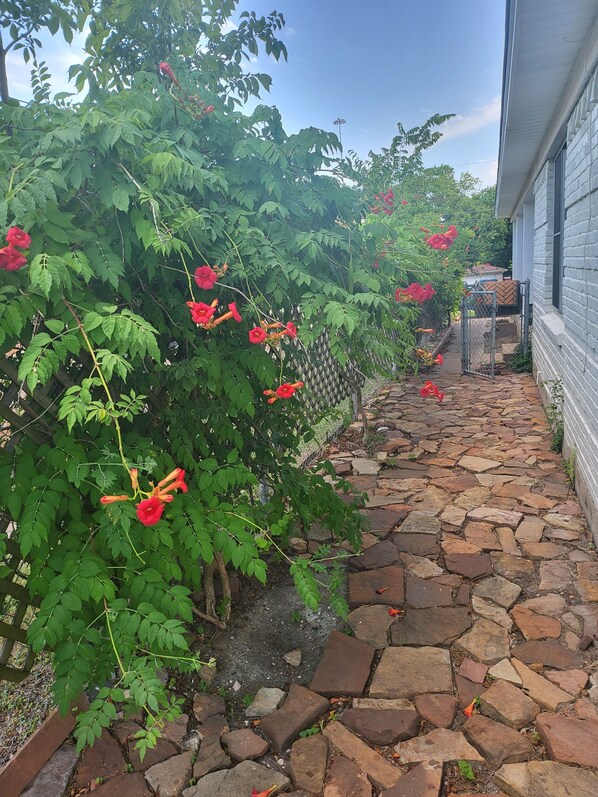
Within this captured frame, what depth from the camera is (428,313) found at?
11.1 m

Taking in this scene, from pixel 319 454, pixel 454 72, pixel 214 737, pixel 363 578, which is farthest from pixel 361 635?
pixel 454 72

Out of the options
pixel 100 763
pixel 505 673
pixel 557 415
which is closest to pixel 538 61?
pixel 557 415

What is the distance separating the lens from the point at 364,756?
2000 millimetres

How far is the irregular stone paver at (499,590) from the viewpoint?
9.45 ft

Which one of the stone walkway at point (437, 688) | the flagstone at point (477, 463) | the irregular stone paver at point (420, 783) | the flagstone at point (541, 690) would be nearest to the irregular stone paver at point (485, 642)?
the stone walkway at point (437, 688)

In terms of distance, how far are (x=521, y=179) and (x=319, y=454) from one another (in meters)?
7.22

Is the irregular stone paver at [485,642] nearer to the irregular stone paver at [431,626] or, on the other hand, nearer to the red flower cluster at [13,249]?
the irregular stone paver at [431,626]

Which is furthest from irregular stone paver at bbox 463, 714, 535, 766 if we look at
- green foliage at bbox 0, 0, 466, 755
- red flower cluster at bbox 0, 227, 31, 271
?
red flower cluster at bbox 0, 227, 31, 271

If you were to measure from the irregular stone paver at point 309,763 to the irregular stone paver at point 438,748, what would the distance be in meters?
0.29

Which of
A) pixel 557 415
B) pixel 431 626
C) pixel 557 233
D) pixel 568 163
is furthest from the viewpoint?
pixel 557 233

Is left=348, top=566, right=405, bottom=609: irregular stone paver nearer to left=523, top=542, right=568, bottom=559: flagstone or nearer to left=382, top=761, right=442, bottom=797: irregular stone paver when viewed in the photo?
left=523, top=542, right=568, bottom=559: flagstone

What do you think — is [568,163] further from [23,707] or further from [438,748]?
[23,707]

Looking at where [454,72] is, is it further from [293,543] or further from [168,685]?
[168,685]

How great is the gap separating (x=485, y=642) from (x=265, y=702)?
3.51ft
